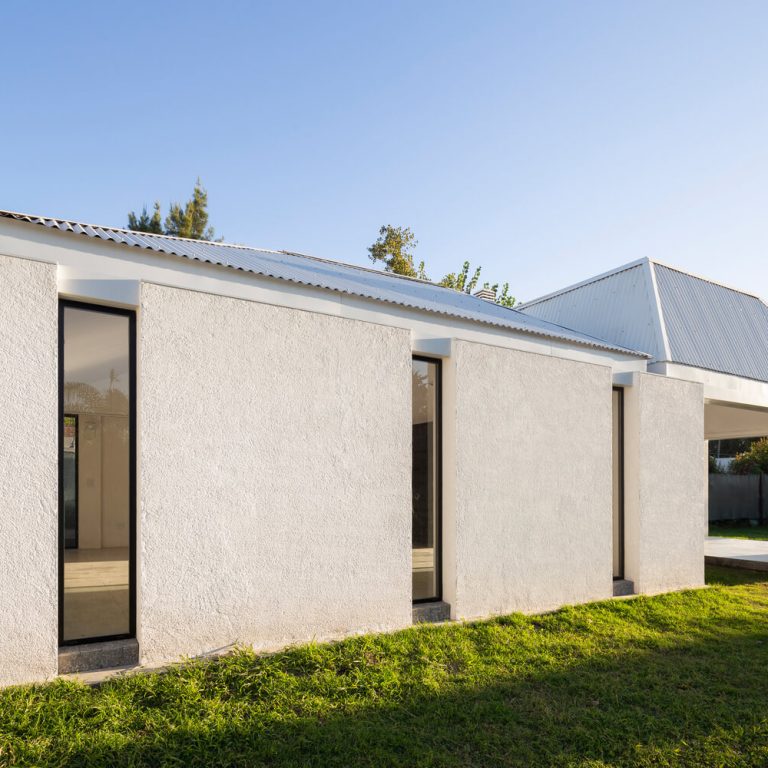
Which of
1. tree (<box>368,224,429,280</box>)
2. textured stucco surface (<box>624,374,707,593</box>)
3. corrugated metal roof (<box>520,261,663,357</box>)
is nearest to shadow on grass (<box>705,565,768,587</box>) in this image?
textured stucco surface (<box>624,374,707,593</box>)

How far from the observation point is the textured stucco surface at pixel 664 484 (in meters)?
9.16

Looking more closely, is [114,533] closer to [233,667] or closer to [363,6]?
[233,667]

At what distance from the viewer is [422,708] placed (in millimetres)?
4754

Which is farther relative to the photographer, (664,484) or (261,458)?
(664,484)

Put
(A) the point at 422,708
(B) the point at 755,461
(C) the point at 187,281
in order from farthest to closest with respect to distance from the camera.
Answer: (B) the point at 755,461, (C) the point at 187,281, (A) the point at 422,708

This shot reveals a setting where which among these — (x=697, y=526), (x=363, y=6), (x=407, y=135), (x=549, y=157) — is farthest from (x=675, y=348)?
(x=363, y=6)

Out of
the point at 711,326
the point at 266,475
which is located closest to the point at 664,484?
the point at 711,326

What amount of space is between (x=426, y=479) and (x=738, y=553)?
34.0ft

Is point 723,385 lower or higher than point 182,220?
lower

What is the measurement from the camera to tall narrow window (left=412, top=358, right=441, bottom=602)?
23.1ft

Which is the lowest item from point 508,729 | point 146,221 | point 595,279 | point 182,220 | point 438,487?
point 508,729

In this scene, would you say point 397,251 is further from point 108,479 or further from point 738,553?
point 108,479

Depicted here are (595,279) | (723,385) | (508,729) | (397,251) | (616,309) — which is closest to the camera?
(508,729)

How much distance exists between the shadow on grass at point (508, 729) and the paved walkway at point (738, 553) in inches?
291
